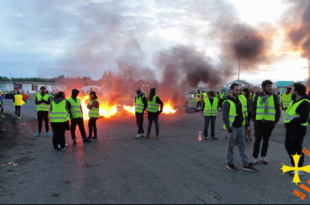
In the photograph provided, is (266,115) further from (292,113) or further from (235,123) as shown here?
(235,123)

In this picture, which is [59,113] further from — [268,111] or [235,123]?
[268,111]

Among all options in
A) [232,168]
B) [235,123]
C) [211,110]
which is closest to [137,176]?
[232,168]

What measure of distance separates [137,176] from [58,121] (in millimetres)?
3242

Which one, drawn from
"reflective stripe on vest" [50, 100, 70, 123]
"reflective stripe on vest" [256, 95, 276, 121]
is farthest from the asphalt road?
"reflective stripe on vest" [256, 95, 276, 121]

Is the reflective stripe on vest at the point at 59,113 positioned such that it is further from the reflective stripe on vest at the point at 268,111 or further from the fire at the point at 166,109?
the fire at the point at 166,109

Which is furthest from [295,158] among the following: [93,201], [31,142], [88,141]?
[31,142]

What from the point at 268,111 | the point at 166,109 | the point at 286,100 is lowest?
the point at 166,109

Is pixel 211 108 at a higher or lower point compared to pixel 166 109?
higher

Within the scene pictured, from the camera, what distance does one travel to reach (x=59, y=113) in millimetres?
6156

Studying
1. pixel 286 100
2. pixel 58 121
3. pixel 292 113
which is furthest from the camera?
pixel 286 100

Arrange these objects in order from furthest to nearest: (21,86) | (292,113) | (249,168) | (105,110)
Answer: (21,86) < (105,110) < (249,168) < (292,113)

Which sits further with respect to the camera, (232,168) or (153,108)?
(153,108)

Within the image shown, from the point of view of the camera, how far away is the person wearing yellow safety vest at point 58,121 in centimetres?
609

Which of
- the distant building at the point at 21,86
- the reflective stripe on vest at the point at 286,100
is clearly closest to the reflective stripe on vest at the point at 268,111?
the reflective stripe on vest at the point at 286,100
